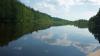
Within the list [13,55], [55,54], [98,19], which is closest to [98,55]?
[55,54]

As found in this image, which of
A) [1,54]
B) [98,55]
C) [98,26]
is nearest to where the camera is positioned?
[1,54]

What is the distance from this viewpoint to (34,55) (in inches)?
1689

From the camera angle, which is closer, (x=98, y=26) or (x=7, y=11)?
(x=7, y=11)

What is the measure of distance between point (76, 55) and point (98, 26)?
9860 centimetres

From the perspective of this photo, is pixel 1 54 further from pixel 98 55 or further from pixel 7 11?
pixel 7 11

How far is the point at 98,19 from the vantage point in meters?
144

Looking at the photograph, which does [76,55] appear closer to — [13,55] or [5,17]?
[13,55]

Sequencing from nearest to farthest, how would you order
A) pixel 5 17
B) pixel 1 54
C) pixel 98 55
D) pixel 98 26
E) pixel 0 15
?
pixel 1 54, pixel 98 55, pixel 0 15, pixel 5 17, pixel 98 26

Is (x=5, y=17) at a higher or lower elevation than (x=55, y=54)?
higher

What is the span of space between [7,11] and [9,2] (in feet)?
18.9

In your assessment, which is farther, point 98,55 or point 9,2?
point 9,2

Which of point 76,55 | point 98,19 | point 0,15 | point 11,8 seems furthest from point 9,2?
point 76,55

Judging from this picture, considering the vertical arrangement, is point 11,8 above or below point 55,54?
above

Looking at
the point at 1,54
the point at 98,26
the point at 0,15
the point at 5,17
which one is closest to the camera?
the point at 1,54
